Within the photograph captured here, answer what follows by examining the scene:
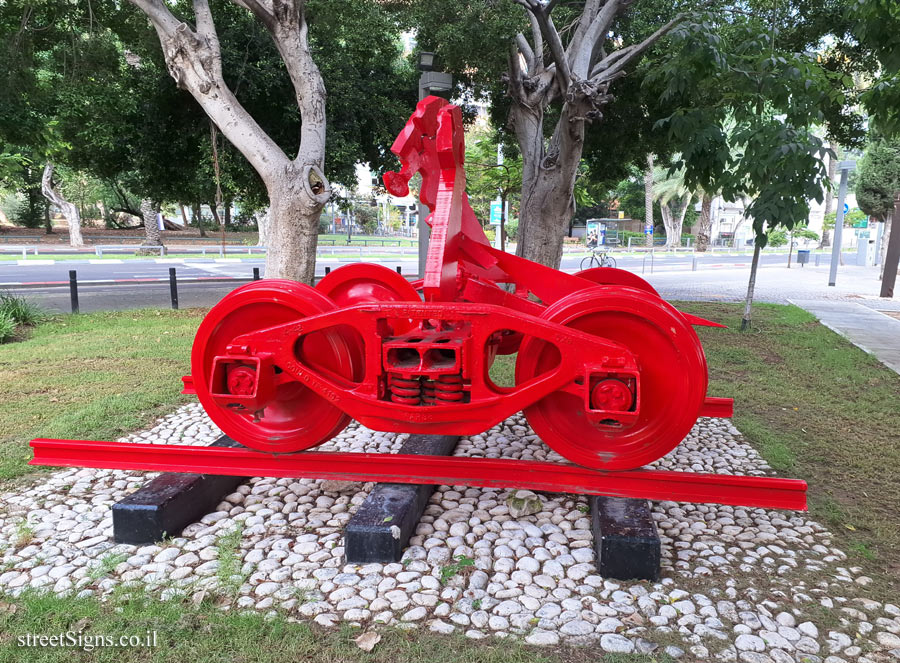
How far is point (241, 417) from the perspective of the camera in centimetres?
325

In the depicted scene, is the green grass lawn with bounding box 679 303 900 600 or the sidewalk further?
the sidewalk

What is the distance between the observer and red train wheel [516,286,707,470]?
110 inches

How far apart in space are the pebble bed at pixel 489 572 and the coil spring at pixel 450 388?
0.80 meters

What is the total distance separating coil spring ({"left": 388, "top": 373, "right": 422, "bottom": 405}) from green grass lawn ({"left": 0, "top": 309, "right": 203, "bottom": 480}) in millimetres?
2892

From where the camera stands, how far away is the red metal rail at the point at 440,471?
2.83 metres

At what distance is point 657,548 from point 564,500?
3.05 ft

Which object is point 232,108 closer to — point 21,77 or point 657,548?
point 21,77

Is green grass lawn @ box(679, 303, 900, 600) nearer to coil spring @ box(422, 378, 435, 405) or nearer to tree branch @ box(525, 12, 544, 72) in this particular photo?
coil spring @ box(422, 378, 435, 405)

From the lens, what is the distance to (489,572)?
9.58 feet

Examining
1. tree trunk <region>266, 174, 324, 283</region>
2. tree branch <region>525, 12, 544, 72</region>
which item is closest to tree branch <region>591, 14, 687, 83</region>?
tree branch <region>525, 12, 544, 72</region>

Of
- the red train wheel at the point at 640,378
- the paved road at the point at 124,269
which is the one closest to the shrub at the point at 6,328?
the red train wheel at the point at 640,378

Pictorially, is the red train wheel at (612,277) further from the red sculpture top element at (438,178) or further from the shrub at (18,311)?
the shrub at (18,311)

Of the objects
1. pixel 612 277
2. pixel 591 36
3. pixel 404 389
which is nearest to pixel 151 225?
pixel 591 36

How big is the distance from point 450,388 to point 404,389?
0.74ft
